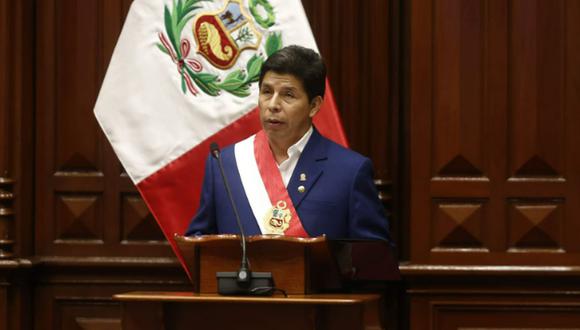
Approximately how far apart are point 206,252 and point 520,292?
164 centimetres

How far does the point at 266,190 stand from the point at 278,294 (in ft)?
2.15

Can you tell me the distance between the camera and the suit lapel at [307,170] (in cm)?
359

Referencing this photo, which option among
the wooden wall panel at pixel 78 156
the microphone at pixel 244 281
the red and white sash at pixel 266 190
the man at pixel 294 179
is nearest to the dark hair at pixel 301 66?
the man at pixel 294 179

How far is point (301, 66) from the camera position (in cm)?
363

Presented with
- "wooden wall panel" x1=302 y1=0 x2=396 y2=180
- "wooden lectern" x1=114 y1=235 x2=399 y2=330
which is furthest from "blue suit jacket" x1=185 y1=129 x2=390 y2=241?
"wooden wall panel" x1=302 y1=0 x2=396 y2=180

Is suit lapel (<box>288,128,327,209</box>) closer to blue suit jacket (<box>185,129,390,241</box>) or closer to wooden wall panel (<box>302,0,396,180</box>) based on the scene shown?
blue suit jacket (<box>185,129,390,241</box>)

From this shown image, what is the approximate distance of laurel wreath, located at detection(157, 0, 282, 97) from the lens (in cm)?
421

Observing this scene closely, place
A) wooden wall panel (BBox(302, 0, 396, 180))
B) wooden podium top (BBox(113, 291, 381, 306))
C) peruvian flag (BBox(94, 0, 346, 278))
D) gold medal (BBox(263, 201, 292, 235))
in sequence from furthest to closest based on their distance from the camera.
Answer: wooden wall panel (BBox(302, 0, 396, 180)) < peruvian flag (BBox(94, 0, 346, 278)) < gold medal (BBox(263, 201, 292, 235)) < wooden podium top (BBox(113, 291, 381, 306))

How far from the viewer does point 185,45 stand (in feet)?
13.9

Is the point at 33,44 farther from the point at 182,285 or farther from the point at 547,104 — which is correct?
the point at 547,104

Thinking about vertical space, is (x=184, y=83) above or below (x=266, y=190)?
above

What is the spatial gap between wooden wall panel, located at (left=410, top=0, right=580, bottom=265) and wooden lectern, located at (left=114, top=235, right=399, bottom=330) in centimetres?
114

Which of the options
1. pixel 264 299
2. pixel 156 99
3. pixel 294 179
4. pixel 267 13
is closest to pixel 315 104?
pixel 294 179

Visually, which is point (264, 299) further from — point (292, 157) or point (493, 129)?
point (493, 129)
